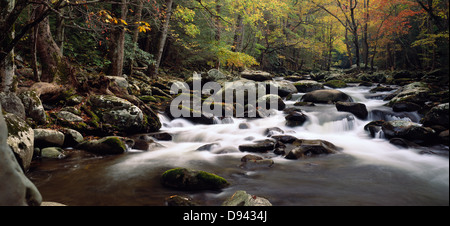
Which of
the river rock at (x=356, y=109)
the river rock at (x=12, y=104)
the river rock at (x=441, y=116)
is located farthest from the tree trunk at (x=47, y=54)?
the river rock at (x=356, y=109)

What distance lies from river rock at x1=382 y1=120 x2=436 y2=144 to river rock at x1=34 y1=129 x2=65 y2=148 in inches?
318

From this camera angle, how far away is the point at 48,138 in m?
5.46

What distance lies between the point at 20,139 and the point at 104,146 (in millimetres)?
1868

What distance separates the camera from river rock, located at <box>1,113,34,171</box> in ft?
12.7

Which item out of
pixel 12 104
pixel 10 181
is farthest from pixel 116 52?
pixel 10 181

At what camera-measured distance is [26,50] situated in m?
9.95

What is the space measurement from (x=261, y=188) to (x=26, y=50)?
11.5 m

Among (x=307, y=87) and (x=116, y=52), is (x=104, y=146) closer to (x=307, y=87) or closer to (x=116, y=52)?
(x=116, y=52)

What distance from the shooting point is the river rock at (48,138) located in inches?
209

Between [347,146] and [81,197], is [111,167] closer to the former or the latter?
[81,197]

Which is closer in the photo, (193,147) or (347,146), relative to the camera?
(347,146)

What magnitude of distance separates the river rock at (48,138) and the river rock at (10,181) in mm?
4402

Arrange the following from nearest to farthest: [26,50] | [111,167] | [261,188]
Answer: [261,188] < [111,167] < [26,50]
